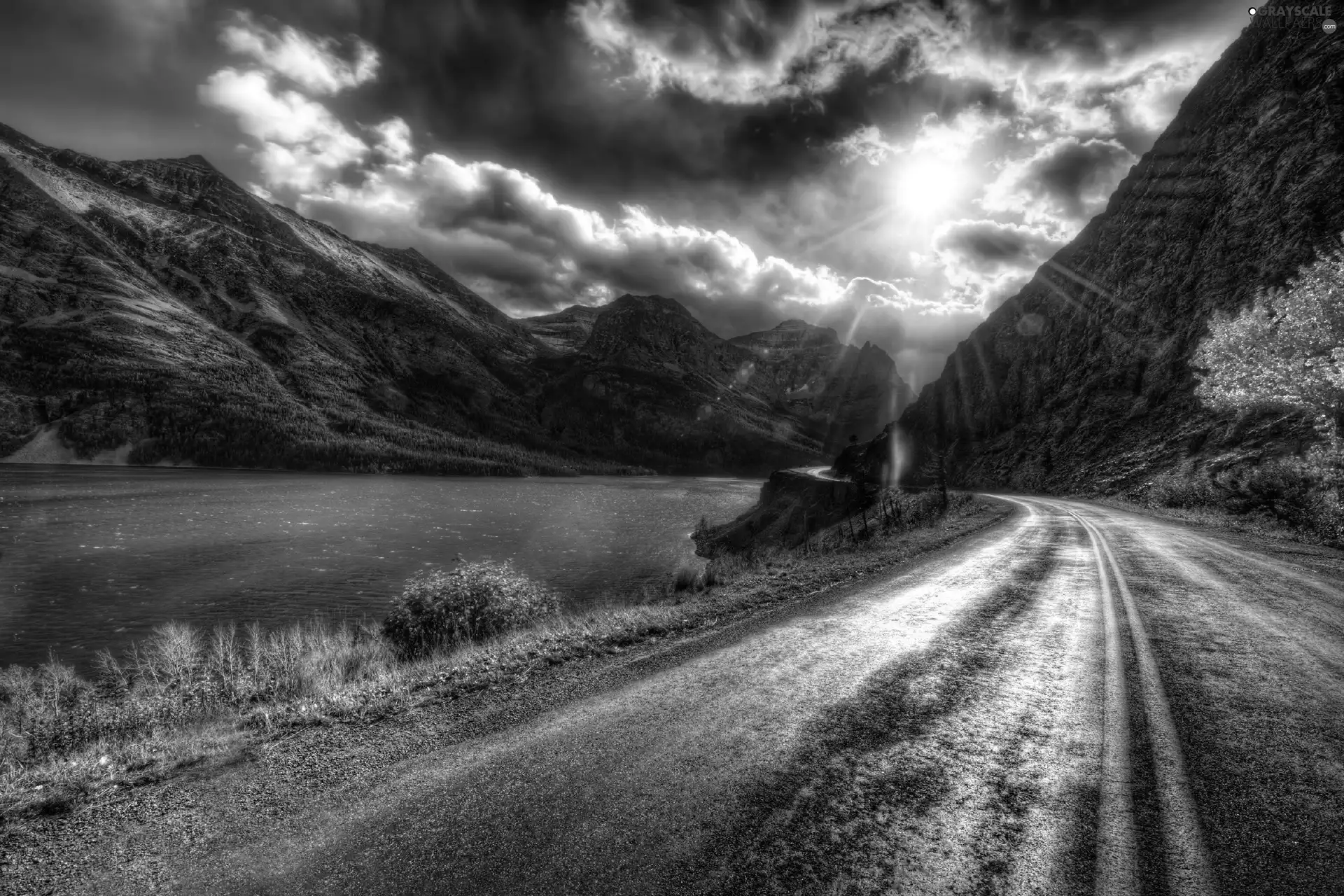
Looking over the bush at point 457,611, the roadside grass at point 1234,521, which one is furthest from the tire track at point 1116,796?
the roadside grass at point 1234,521

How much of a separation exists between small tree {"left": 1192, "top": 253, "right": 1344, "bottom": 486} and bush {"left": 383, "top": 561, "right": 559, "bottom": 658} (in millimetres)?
25635

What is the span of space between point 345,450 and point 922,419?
18480cm

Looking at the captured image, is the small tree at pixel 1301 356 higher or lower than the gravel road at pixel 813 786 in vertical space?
higher

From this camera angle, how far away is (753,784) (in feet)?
13.1

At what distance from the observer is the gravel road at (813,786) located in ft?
10.3

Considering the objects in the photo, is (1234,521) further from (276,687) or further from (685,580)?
(276,687)

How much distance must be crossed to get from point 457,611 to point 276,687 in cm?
618

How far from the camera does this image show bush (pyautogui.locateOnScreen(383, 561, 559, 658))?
14.6 metres

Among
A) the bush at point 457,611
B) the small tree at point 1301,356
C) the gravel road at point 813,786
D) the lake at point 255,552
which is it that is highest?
the small tree at point 1301,356

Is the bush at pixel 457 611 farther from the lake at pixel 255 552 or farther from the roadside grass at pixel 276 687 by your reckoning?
the lake at pixel 255 552

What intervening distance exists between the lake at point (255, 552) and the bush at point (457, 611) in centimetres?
394

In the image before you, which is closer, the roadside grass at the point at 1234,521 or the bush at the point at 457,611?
the bush at the point at 457,611

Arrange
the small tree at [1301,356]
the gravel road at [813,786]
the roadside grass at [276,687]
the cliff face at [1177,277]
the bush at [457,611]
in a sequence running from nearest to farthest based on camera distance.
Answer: the gravel road at [813,786] → the roadside grass at [276,687] → the bush at [457,611] → the small tree at [1301,356] → the cliff face at [1177,277]

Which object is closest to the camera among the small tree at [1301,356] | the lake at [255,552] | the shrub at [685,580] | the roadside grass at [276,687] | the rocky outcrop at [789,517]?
the roadside grass at [276,687]
